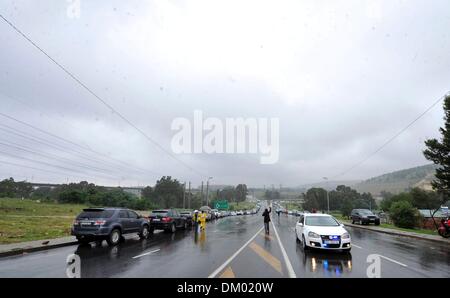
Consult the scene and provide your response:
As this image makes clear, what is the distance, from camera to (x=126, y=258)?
440 inches

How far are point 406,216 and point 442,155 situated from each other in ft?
24.7

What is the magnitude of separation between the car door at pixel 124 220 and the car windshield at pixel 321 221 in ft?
30.1

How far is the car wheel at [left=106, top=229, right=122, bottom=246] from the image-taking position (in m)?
15.3

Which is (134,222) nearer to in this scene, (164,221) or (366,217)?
(164,221)

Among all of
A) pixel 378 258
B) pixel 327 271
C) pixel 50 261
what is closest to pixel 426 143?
pixel 378 258

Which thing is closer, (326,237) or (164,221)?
(326,237)

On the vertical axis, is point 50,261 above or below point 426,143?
below

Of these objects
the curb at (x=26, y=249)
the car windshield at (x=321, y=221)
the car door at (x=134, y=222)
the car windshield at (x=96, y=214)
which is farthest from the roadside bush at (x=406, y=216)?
the curb at (x=26, y=249)

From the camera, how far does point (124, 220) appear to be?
1700 centimetres

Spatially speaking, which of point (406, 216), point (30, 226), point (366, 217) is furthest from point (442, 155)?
point (30, 226)

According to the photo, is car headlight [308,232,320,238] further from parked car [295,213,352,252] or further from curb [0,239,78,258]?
curb [0,239,78,258]

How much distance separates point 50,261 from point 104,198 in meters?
62.1

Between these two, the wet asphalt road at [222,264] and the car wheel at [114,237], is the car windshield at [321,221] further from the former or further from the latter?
the car wheel at [114,237]
